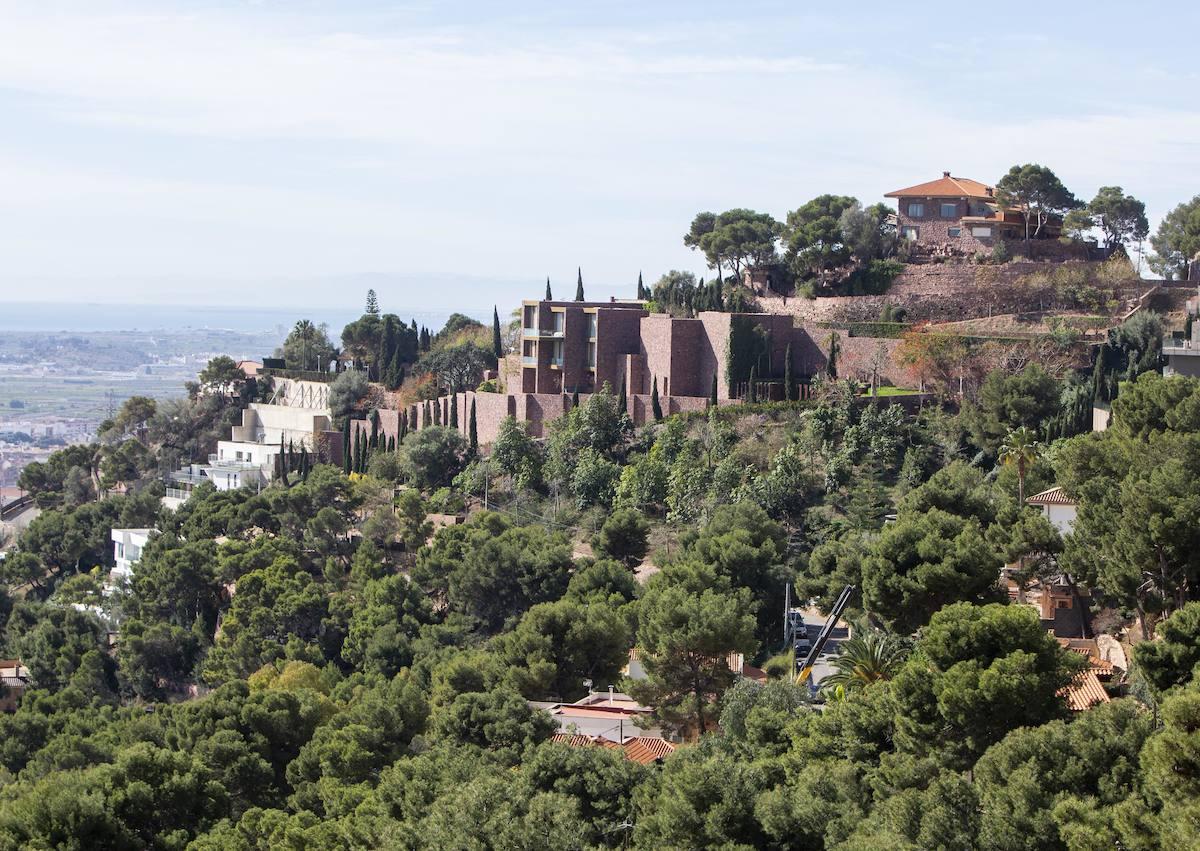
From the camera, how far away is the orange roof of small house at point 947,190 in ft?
158

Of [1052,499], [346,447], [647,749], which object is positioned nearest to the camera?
[647,749]

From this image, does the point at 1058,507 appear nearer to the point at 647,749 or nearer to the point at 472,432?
the point at 647,749

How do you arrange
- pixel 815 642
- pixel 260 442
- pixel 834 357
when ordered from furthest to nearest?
pixel 260 442 < pixel 834 357 < pixel 815 642

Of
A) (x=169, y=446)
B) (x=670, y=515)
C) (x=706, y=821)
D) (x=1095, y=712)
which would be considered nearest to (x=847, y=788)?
(x=706, y=821)

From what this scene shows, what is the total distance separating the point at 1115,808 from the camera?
693 inches

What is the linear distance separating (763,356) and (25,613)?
70.2 feet

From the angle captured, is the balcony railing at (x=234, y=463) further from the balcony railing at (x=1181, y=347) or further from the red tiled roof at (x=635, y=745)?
the red tiled roof at (x=635, y=745)

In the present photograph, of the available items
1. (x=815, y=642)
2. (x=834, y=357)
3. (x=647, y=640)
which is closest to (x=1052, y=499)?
(x=815, y=642)

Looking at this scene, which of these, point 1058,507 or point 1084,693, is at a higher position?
point 1058,507

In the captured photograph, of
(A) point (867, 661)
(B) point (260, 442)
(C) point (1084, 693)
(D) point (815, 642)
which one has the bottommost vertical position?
(D) point (815, 642)

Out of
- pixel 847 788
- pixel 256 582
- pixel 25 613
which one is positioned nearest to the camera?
pixel 847 788

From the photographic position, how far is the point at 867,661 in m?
25.4

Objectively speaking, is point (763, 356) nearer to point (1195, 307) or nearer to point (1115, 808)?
point (1195, 307)

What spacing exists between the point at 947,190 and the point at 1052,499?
19.5 metres
